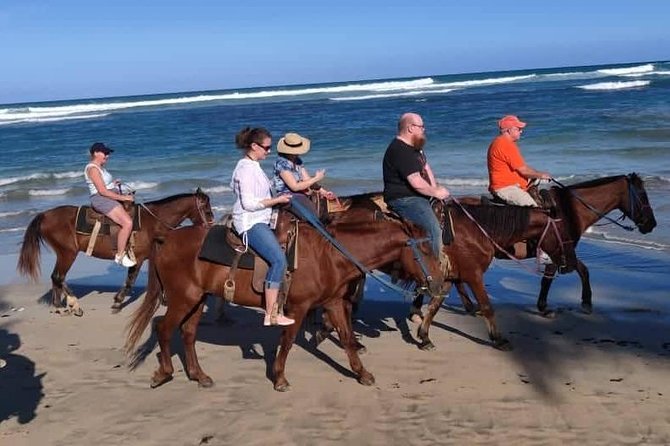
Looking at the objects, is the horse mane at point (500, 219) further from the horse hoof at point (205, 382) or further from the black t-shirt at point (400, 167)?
the horse hoof at point (205, 382)

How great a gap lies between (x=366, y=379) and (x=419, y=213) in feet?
5.72

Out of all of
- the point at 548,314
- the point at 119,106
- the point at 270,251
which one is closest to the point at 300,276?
the point at 270,251

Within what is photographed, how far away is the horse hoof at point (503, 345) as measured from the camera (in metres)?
7.40

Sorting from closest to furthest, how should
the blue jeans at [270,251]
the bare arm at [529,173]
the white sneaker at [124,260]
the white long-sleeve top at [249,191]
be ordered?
1. the white long-sleeve top at [249,191]
2. the blue jeans at [270,251]
3. the bare arm at [529,173]
4. the white sneaker at [124,260]

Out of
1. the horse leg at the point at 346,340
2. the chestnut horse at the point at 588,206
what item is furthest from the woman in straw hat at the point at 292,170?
the chestnut horse at the point at 588,206

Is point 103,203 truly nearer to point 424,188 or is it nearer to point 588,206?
point 424,188

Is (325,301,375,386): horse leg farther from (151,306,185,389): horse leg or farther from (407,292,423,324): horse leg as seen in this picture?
→ (407,292,423,324): horse leg

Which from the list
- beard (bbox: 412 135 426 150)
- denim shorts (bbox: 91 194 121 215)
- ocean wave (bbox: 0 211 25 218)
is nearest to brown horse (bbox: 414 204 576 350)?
beard (bbox: 412 135 426 150)

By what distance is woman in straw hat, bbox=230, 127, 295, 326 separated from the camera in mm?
6062

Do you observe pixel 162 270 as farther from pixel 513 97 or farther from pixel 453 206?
pixel 513 97

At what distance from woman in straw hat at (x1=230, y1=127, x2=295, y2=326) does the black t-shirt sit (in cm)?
139

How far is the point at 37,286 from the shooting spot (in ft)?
36.4

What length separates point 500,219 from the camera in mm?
7816

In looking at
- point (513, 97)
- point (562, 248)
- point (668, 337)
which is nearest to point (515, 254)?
point (562, 248)
